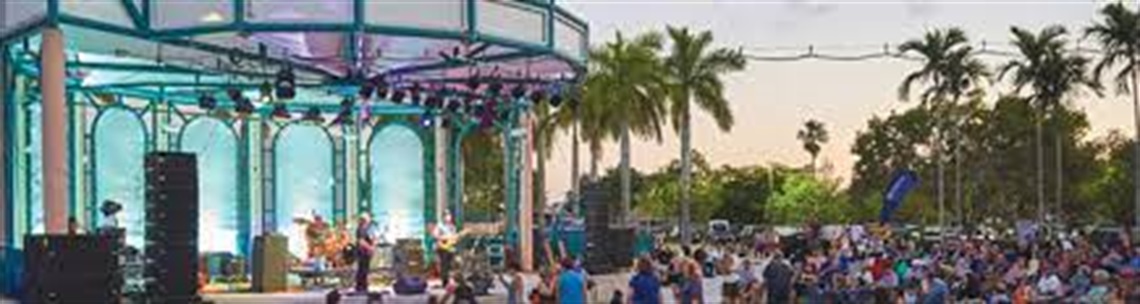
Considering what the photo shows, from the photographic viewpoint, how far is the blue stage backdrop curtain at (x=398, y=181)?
130 feet

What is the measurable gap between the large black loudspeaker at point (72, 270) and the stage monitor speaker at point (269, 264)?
1134 cm

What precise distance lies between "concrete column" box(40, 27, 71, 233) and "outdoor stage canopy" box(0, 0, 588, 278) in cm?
2

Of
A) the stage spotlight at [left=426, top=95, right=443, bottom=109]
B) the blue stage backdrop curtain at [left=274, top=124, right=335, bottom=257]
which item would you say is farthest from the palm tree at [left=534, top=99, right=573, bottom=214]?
the stage spotlight at [left=426, top=95, right=443, bottom=109]

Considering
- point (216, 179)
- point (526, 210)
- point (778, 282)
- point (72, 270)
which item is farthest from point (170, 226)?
point (526, 210)

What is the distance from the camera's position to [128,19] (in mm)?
23281

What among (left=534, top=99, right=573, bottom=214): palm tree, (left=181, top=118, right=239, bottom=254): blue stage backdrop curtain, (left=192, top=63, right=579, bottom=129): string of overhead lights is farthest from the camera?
(left=534, top=99, right=573, bottom=214): palm tree

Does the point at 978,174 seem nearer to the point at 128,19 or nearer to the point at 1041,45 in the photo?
the point at 1041,45

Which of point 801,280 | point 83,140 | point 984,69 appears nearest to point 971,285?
point 801,280

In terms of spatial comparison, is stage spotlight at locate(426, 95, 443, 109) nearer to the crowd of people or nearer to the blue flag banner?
the crowd of people

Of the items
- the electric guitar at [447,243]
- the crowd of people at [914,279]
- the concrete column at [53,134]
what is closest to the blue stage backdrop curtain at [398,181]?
the electric guitar at [447,243]

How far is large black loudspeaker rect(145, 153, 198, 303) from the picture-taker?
2148 cm

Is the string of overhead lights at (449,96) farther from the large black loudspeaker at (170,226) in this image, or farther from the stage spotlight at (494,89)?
the large black loudspeaker at (170,226)

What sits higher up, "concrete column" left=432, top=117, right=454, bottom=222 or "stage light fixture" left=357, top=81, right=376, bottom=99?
"stage light fixture" left=357, top=81, right=376, bottom=99

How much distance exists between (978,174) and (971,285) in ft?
227
